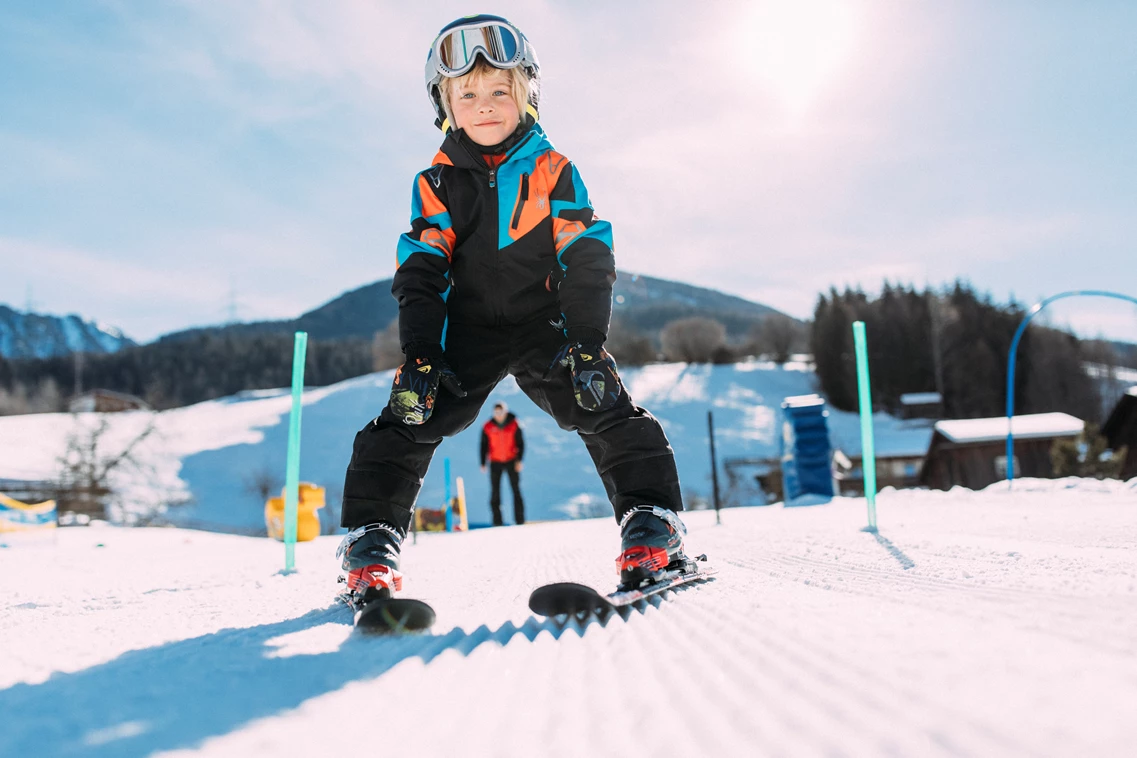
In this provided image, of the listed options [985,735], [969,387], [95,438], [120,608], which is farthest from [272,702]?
[969,387]

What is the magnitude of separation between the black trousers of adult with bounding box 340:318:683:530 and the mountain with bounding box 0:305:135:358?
84.3 meters

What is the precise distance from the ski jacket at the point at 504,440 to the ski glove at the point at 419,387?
6.56 metres

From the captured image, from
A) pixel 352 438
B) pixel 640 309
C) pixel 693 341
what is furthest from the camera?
pixel 640 309

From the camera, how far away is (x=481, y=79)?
1.81 metres

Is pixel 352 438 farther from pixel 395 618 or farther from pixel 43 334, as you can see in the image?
pixel 43 334

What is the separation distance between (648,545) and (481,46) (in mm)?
1297

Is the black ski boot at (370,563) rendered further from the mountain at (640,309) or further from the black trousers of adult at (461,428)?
the mountain at (640,309)

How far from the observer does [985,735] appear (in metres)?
0.49

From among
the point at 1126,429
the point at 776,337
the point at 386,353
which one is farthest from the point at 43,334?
the point at 1126,429

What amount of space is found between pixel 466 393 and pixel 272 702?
1.02m

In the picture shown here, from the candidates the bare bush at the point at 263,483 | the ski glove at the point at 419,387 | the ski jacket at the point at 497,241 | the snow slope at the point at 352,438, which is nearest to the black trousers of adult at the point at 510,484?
the ski jacket at the point at 497,241

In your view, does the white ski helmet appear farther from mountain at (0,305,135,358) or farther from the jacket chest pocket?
mountain at (0,305,135,358)

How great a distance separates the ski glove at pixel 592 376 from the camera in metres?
1.52

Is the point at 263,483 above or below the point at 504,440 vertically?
below
